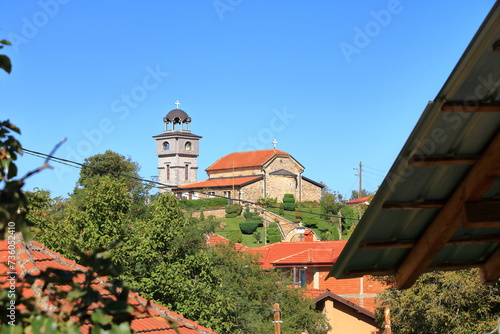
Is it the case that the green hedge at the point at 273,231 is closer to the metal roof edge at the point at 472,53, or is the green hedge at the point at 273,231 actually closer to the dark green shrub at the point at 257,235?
the dark green shrub at the point at 257,235

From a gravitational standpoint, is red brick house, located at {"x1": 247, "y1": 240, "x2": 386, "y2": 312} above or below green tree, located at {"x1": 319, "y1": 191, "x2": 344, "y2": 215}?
below

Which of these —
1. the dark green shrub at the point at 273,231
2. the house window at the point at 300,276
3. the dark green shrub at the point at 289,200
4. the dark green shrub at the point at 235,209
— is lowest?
the house window at the point at 300,276

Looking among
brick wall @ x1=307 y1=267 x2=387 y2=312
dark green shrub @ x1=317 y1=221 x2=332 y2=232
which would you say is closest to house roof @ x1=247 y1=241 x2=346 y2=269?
brick wall @ x1=307 y1=267 x2=387 y2=312

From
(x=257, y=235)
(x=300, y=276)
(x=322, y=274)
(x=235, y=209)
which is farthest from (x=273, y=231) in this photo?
(x=322, y=274)

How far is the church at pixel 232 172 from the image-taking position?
91812 millimetres

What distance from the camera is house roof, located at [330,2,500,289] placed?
3.76 m

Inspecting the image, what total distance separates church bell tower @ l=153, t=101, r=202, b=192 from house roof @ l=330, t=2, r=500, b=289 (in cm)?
10038

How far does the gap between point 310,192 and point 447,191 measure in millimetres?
90104

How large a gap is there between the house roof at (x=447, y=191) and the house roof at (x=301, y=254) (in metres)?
30.7

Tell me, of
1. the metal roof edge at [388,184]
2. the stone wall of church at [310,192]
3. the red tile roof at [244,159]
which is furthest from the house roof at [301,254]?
the red tile roof at [244,159]

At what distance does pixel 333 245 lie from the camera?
41.6 m

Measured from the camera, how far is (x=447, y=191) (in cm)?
459

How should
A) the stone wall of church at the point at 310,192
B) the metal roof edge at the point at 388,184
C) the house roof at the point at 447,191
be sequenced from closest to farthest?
the house roof at the point at 447,191
the metal roof edge at the point at 388,184
the stone wall of church at the point at 310,192

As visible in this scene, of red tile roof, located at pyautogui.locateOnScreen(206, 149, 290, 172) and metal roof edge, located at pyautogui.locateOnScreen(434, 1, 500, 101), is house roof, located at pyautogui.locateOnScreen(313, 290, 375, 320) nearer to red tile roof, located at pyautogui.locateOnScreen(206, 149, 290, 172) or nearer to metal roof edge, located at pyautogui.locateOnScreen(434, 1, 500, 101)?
metal roof edge, located at pyautogui.locateOnScreen(434, 1, 500, 101)
